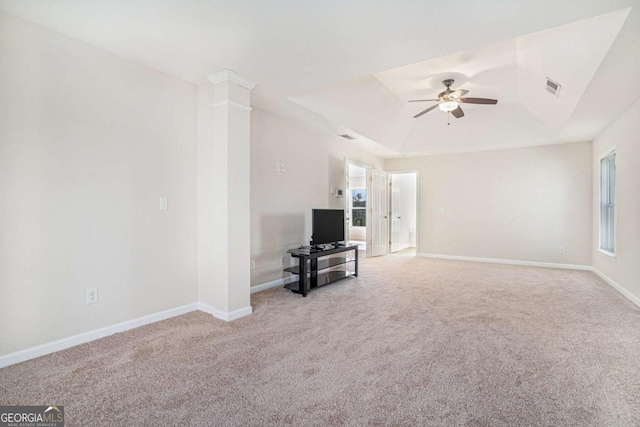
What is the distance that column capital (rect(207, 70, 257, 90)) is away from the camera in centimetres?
322

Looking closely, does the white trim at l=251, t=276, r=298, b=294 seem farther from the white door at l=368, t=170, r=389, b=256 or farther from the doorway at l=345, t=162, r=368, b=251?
the doorway at l=345, t=162, r=368, b=251

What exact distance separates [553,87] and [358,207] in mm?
6349

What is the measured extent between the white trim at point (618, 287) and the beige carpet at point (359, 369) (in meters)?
0.16

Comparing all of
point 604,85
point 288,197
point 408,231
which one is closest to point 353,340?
point 288,197

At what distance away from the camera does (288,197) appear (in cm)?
496

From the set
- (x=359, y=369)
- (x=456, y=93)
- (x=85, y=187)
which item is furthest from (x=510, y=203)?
(x=85, y=187)

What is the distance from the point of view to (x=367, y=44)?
8.70 feet

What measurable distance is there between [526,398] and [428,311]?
5.41 ft

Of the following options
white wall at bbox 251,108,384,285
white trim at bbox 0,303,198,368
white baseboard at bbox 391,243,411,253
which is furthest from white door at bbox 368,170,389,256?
white trim at bbox 0,303,198,368

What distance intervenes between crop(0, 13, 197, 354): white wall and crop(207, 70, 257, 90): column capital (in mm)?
398

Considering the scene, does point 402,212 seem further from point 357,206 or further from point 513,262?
point 513,262

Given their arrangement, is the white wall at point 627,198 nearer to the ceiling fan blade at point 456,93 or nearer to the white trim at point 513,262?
the white trim at point 513,262

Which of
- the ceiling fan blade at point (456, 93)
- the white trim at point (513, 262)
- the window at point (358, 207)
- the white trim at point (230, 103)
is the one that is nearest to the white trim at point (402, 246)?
the white trim at point (513, 262)

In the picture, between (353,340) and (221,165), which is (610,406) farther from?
(221,165)
